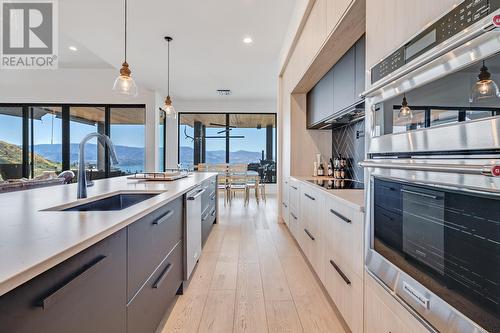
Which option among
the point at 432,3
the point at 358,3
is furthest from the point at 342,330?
the point at 358,3

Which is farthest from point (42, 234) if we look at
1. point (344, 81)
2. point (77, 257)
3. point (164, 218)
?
point (344, 81)

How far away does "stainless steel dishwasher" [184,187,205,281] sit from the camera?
6.92ft

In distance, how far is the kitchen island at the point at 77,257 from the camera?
60 cm

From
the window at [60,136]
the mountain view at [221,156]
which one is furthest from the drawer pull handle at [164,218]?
the mountain view at [221,156]

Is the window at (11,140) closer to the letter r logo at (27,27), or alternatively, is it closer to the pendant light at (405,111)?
the letter r logo at (27,27)

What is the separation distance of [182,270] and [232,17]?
3.01m

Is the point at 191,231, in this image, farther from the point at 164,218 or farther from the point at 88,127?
the point at 88,127

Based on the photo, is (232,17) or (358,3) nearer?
(358,3)

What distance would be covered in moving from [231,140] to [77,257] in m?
7.20

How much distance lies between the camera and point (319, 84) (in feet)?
10.0

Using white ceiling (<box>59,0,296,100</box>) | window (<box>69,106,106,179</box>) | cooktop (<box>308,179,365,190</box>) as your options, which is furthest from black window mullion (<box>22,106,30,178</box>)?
cooktop (<box>308,179,365,190</box>)

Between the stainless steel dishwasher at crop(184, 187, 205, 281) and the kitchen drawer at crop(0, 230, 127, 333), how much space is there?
1.03m

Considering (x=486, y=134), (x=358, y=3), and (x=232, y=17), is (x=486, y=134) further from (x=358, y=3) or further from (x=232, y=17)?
(x=232, y=17)

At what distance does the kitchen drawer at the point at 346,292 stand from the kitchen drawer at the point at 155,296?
1096mm
